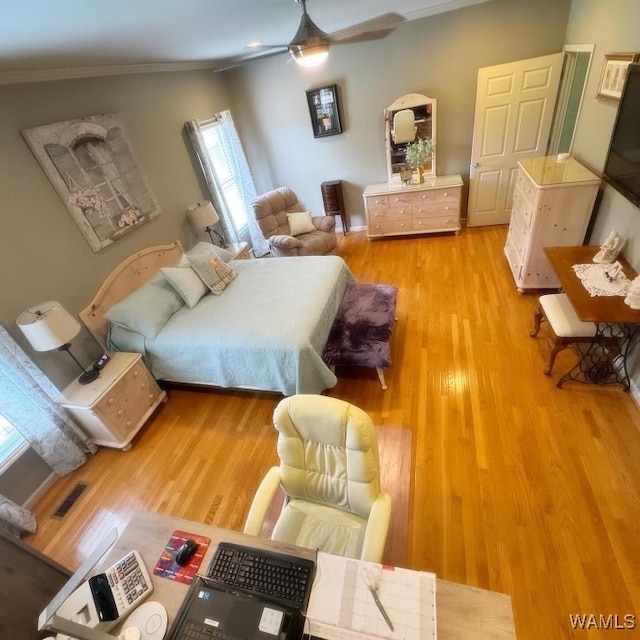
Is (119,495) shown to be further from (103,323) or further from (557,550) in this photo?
(557,550)

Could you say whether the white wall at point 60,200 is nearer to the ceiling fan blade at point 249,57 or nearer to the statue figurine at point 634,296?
the ceiling fan blade at point 249,57

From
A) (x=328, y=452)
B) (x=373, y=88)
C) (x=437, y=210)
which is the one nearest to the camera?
(x=328, y=452)

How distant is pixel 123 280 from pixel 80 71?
1549 millimetres

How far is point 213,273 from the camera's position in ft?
9.55

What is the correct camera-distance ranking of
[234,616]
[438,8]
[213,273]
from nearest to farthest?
1. [234,616]
2. [213,273]
3. [438,8]

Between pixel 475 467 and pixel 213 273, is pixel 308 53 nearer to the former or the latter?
pixel 213 273

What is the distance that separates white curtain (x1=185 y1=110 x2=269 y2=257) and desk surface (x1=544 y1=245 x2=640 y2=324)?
3394 millimetres

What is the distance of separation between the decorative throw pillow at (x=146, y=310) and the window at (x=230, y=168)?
1.86 metres

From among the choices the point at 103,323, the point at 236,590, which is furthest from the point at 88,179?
the point at 236,590

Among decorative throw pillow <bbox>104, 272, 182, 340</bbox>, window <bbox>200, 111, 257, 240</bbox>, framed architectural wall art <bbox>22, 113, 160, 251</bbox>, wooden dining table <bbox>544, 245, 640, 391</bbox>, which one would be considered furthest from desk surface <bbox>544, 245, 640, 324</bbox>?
window <bbox>200, 111, 257, 240</bbox>

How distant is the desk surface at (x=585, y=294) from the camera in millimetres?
1757

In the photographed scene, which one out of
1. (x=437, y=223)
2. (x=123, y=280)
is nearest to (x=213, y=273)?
(x=123, y=280)

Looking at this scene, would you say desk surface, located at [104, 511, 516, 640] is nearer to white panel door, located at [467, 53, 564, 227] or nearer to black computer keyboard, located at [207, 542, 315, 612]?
black computer keyboard, located at [207, 542, 315, 612]

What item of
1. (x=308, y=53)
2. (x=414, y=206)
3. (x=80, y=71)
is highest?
(x=80, y=71)
